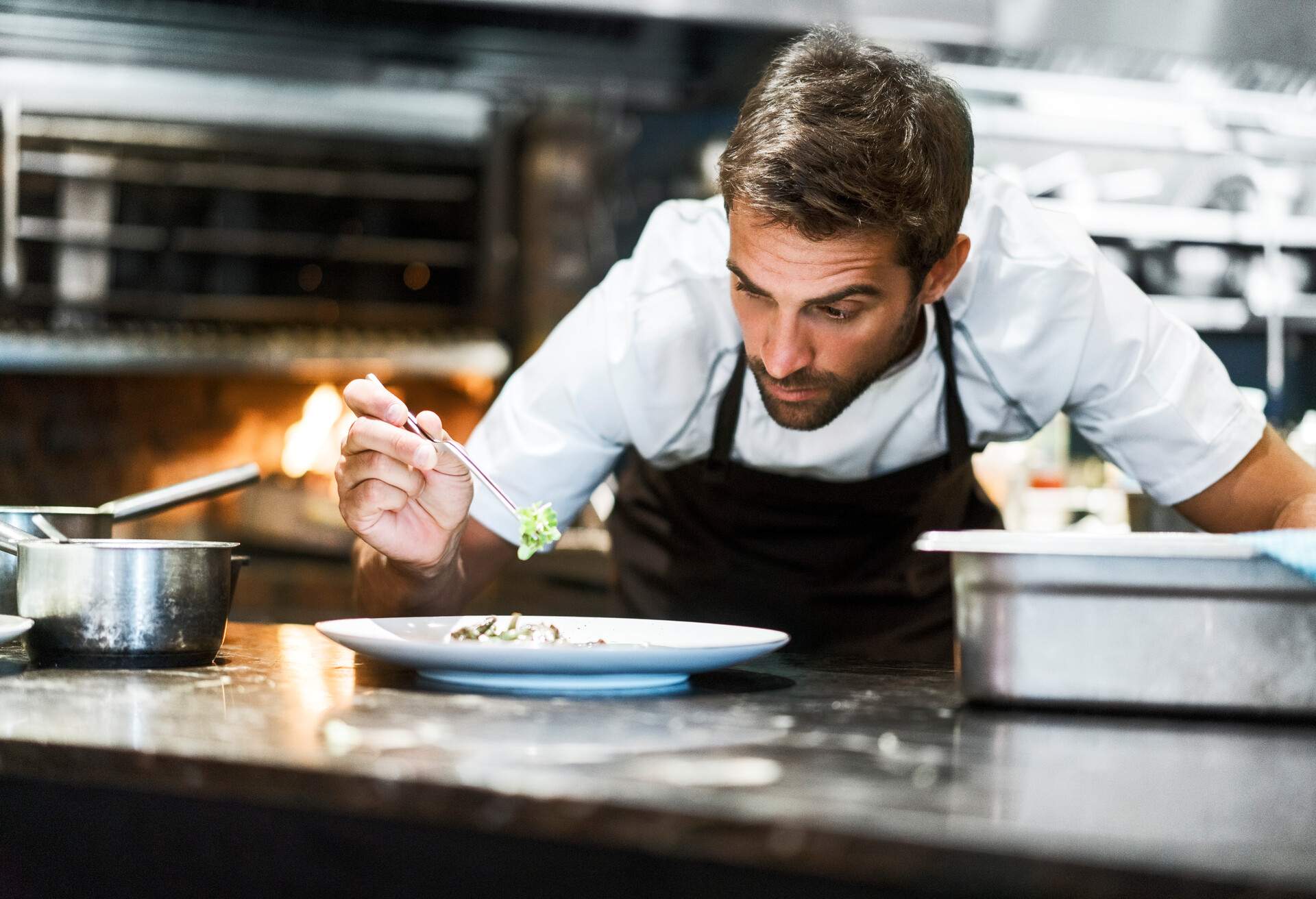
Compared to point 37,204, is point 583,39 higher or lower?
higher

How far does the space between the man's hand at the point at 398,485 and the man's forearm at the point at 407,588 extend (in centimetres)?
7

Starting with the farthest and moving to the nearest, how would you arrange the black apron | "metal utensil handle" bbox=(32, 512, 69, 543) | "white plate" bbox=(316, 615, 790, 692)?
the black apron < "metal utensil handle" bbox=(32, 512, 69, 543) < "white plate" bbox=(316, 615, 790, 692)

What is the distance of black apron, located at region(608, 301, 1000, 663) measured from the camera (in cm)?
195

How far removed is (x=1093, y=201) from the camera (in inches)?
177

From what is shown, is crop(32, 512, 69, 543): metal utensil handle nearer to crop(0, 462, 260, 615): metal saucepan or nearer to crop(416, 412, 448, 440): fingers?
crop(0, 462, 260, 615): metal saucepan

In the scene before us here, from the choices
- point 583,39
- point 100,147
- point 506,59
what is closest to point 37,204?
point 100,147

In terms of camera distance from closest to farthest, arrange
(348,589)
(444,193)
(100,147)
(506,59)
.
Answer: (348,589) → (506,59) → (100,147) → (444,193)

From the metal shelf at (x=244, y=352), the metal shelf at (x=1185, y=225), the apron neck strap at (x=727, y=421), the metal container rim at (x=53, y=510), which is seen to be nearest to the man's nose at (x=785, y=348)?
the apron neck strap at (x=727, y=421)

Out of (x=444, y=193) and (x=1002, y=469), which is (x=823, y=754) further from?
(x=444, y=193)

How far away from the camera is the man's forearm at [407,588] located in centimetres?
156

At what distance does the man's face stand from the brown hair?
2 cm

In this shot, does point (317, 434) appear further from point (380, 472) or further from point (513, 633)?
point (513, 633)

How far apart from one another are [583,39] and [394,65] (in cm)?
69

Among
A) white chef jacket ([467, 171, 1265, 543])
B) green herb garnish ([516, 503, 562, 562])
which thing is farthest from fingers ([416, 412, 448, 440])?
white chef jacket ([467, 171, 1265, 543])
